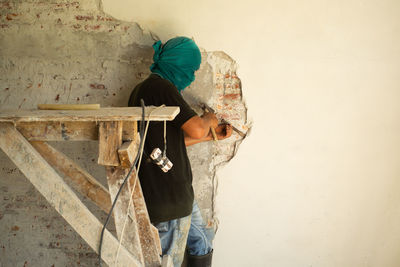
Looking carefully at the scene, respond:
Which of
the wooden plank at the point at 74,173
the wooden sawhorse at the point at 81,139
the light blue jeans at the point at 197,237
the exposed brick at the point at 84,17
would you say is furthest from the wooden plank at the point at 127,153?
the exposed brick at the point at 84,17

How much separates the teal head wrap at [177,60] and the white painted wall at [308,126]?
0.23 metres

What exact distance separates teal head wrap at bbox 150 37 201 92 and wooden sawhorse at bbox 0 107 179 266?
56 centimetres

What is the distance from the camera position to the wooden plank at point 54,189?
1260 mm

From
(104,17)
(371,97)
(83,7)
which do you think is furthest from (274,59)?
(83,7)

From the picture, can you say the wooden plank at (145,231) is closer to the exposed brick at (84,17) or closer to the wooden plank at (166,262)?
the wooden plank at (166,262)

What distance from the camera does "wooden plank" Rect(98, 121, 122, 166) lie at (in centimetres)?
120

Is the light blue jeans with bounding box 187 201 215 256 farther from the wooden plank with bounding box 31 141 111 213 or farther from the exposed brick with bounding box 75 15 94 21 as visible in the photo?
the exposed brick with bounding box 75 15 94 21

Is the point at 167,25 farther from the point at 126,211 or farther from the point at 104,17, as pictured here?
the point at 126,211

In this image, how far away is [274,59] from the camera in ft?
6.57

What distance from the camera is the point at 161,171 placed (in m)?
1.62

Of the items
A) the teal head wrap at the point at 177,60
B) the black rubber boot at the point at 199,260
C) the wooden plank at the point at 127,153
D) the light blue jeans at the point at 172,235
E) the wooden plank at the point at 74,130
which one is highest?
the teal head wrap at the point at 177,60

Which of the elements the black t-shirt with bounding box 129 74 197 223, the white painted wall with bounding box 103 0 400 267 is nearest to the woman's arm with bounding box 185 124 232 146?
the white painted wall with bounding box 103 0 400 267

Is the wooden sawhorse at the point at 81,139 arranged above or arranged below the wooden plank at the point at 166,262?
above

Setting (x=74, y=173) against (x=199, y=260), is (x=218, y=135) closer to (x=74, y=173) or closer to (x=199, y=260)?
(x=199, y=260)
